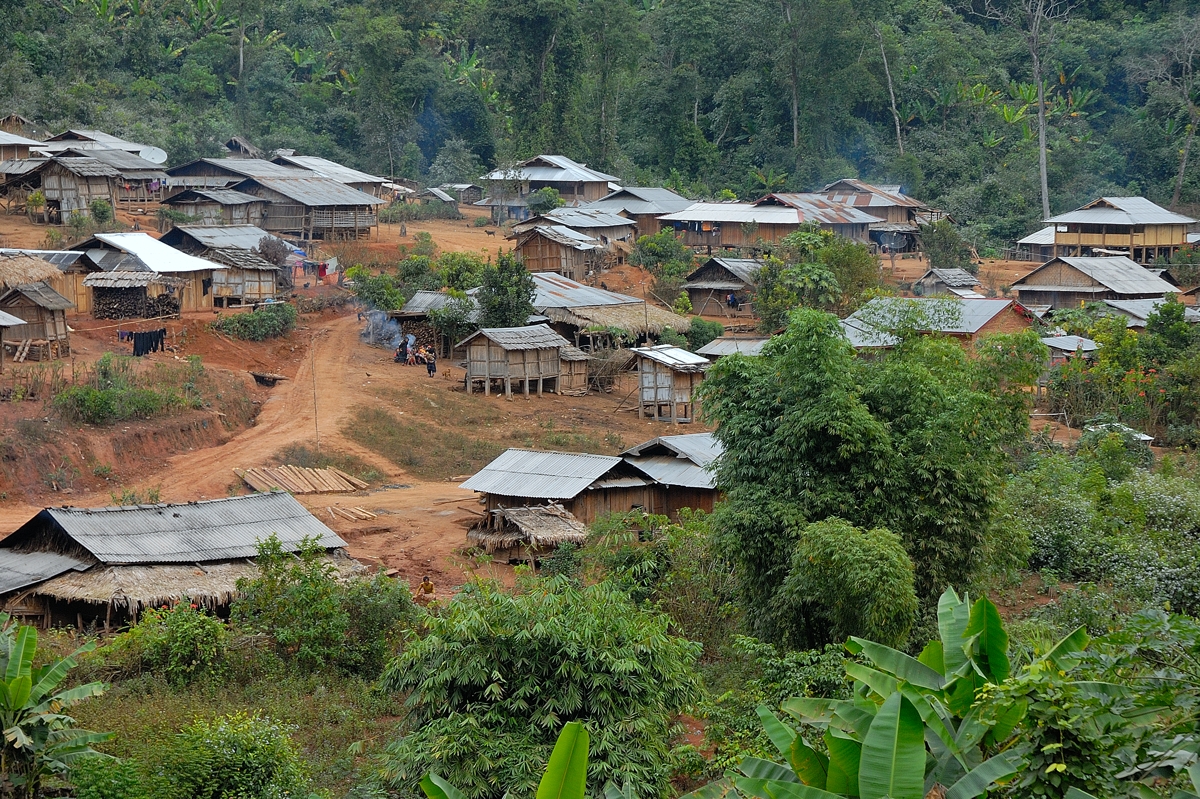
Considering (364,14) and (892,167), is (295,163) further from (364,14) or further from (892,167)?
(892,167)

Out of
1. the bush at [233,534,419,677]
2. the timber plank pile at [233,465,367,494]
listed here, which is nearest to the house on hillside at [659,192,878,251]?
the timber plank pile at [233,465,367,494]

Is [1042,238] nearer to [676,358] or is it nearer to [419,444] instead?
[676,358]

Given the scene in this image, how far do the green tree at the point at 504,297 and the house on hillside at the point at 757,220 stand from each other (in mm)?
18096

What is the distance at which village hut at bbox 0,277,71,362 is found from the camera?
89.2 ft

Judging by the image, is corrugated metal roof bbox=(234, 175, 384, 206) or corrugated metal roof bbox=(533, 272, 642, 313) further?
corrugated metal roof bbox=(234, 175, 384, 206)

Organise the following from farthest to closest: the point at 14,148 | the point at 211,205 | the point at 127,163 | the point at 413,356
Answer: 1. the point at 127,163
2. the point at 211,205
3. the point at 14,148
4. the point at 413,356

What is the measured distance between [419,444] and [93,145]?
2449cm

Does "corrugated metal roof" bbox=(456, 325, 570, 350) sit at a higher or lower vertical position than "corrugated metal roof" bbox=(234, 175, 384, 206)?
lower

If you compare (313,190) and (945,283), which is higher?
(313,190)

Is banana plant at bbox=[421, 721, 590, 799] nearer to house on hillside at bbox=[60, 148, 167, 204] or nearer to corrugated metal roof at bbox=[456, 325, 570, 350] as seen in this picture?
corrugated metal roof at bbox=[456, 325, 570, 350]

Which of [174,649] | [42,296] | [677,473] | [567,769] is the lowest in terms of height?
[174,649]

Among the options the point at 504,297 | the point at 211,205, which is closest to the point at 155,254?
the point at 504,297

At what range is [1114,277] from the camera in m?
41.0

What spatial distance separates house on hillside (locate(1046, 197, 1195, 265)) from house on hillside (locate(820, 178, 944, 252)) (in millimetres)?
6923
